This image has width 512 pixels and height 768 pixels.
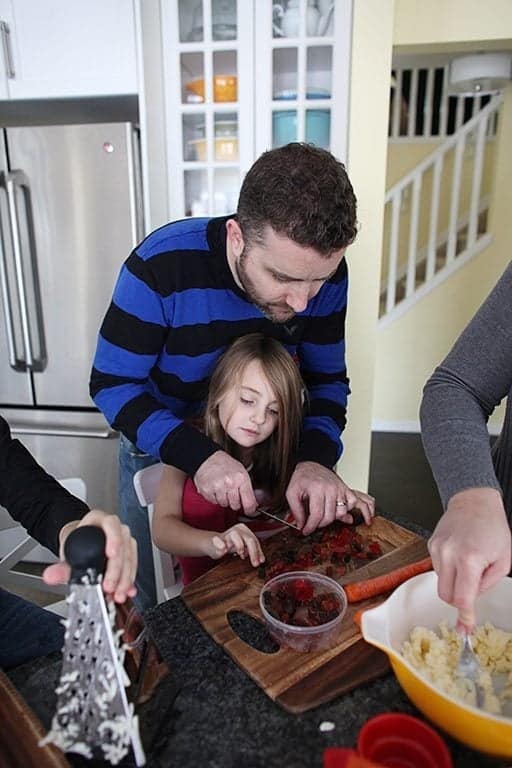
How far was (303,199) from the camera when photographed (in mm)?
1041

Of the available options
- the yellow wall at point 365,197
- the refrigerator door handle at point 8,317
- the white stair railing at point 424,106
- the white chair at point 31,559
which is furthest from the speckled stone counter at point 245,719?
the white stair railing at point 424,106

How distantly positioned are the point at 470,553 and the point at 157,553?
83cm

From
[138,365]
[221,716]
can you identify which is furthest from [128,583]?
[138,365]

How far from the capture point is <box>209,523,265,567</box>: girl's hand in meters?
0.98

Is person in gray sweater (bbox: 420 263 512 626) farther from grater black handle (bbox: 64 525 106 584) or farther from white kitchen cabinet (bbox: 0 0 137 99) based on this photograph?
white kitchen cabinet (bbox: 0 0 137 99)

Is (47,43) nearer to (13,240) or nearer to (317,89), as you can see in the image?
(13,240)

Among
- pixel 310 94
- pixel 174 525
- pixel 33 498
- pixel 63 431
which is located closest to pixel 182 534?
pixel 174 525

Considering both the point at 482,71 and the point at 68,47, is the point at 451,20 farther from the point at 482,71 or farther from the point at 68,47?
the point at 68,47

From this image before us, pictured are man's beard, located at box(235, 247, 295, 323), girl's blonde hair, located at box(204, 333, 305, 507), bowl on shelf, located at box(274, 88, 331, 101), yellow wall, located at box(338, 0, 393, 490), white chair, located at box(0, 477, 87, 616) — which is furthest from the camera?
bowl on shelf, located at box(274, 88, 331, 101)

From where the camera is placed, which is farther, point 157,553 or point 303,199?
point 157,553

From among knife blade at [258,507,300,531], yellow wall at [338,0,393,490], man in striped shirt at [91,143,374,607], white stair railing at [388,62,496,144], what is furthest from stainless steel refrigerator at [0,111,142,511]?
white stair railing at [388,62,496,144]

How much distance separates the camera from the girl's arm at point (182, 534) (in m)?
1.00

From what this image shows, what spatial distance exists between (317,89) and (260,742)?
6.63ft

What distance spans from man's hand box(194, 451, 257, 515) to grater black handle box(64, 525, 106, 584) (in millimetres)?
542
